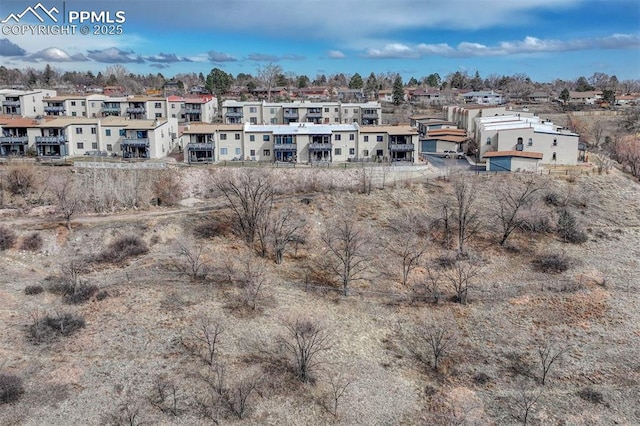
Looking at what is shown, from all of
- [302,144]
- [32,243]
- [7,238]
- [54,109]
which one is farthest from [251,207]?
[54,109]

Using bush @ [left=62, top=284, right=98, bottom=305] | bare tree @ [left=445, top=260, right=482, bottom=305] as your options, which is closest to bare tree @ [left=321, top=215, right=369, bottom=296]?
bare tree @ [left=445, top=260, right=482, bottom=305]

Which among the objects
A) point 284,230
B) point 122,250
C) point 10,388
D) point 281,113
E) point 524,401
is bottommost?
point 524,401

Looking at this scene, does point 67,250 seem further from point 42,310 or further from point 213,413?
point 213,413

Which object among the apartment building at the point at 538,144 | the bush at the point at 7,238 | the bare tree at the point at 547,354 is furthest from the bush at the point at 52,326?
the apartment building at the point at 538,144

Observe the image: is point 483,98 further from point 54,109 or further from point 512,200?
point 54,109

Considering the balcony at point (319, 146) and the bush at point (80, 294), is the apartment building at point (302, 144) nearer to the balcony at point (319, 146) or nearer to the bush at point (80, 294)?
the balcony at point (319, 146)

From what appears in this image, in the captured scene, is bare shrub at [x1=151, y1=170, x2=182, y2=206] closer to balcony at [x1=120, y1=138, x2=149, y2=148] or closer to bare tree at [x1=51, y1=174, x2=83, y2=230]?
bare tree at [x1=51, y1=174, x2=83, y2=230]
